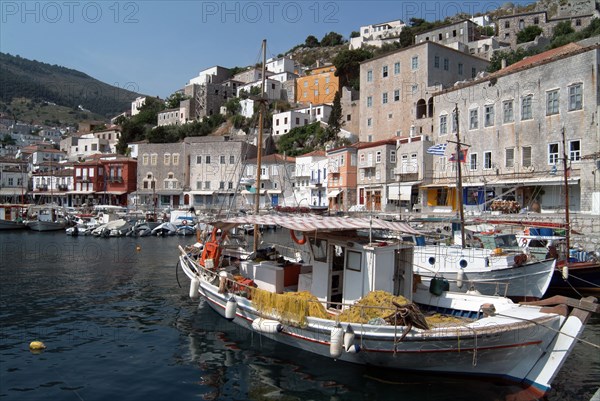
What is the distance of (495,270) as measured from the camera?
18.6 meters

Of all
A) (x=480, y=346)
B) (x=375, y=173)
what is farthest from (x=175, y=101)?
(x=480, y=346)

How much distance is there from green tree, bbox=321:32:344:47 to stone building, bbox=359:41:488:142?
82.3m

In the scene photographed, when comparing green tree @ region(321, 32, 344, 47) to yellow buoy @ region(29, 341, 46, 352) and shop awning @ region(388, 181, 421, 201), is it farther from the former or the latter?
yellow buoy @ region(29, 341, 46, 352)

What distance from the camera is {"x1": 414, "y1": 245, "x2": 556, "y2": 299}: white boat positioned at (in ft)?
60.0

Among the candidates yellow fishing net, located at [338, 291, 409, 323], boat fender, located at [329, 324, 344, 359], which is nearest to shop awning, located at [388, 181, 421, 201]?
yellow fishing net, located at [338, 291, 409, 323]

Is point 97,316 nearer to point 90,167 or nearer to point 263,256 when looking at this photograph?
point 263,256

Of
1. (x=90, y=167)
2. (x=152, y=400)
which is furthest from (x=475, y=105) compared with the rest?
(x=90, y=167)

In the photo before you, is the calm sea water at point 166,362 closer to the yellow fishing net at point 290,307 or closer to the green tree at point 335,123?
the yellow fishing net at point 290,307

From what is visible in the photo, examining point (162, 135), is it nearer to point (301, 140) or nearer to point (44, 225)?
point (301, 140)

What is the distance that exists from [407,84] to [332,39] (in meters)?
89.9

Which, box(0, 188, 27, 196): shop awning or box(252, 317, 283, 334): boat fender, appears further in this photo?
box(0, 188, 27, 196): shop awning

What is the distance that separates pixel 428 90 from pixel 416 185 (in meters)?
12.0

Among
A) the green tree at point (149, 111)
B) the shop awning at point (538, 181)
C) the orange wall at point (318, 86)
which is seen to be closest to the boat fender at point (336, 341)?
the shop awning at point (538, 181)

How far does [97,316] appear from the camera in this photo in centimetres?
1659
